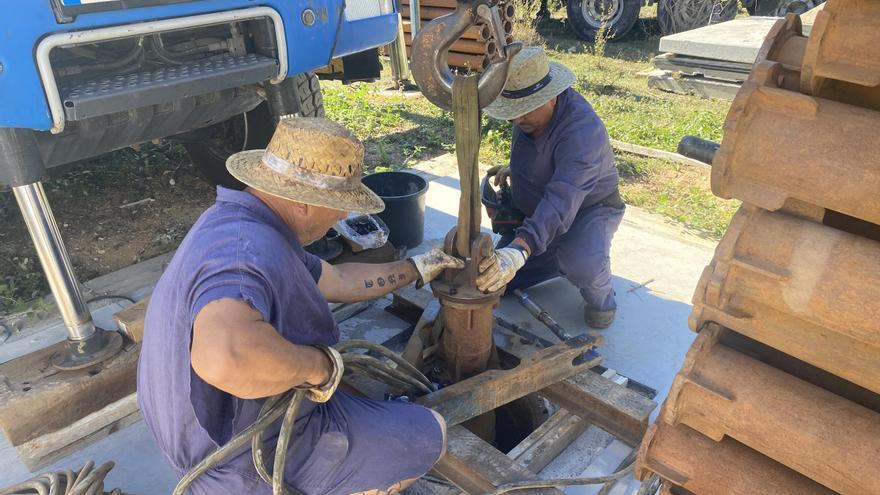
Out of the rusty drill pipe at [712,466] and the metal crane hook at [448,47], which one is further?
the metal crane hook at [448,47]

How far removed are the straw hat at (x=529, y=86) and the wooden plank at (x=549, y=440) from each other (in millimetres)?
1441

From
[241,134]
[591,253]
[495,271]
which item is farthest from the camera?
[241,134]

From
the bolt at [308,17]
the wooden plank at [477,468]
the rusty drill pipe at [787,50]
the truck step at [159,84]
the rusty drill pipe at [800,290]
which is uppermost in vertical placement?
the rusty drill pipe at [787,50]

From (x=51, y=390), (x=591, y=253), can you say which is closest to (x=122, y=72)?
(x=51, y=390)

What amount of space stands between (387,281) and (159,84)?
50.1 inches

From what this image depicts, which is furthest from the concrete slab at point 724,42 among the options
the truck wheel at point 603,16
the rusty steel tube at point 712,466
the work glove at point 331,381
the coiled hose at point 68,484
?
the coiled hose at point 68,484

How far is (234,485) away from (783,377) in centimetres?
157

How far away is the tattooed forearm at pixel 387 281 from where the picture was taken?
2.56 m

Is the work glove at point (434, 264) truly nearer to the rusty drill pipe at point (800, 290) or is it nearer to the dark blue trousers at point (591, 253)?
the rusty drill pipe at point (800, 290)

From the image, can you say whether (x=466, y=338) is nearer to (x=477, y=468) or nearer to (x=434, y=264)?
(x=434, y=264)

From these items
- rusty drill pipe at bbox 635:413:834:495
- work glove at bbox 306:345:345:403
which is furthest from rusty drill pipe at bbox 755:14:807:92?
work glove at bbox 306:345:345:403

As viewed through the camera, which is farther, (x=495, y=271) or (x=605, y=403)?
(x=605, y=403)

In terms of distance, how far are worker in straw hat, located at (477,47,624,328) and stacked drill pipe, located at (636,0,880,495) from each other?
3.96 feet

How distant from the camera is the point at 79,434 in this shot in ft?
8.32
